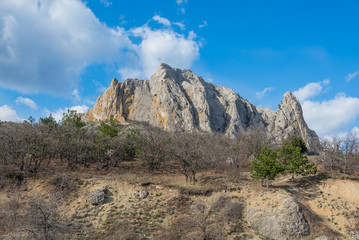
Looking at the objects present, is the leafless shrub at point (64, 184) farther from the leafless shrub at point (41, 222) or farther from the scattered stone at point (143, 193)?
the leafless shrub at point (41, 222)

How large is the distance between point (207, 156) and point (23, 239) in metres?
21.1

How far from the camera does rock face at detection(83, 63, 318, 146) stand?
93125 mm

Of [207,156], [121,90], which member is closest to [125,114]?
[121,90]

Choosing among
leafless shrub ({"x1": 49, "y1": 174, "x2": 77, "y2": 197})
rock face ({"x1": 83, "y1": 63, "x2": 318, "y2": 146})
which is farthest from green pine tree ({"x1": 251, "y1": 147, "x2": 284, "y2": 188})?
rock face ({"x1": 83, "y1": 63, "x2": 318, "y2": 146})

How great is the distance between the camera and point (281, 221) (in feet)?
Result: 71.3

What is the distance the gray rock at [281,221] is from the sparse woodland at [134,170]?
1.56 m

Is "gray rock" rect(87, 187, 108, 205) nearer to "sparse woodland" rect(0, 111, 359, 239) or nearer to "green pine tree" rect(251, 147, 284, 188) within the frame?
"sparse woodland" rect(0, 111, 359, 239)

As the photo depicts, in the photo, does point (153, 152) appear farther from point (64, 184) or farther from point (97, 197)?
point (64, 184)

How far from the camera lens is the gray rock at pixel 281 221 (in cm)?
2111

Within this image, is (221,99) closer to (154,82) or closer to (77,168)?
(154,82)

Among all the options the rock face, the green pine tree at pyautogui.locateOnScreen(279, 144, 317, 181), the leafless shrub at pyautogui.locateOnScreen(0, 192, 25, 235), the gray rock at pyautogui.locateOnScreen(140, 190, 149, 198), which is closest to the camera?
the leafless shrub at pyautogui.locateOnScreen(0, 192, 25, 235)

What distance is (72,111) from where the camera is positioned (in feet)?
154

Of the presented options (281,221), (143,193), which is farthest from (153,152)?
(281,221)

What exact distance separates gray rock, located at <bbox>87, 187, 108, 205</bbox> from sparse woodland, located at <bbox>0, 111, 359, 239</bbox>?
2.53 feet
